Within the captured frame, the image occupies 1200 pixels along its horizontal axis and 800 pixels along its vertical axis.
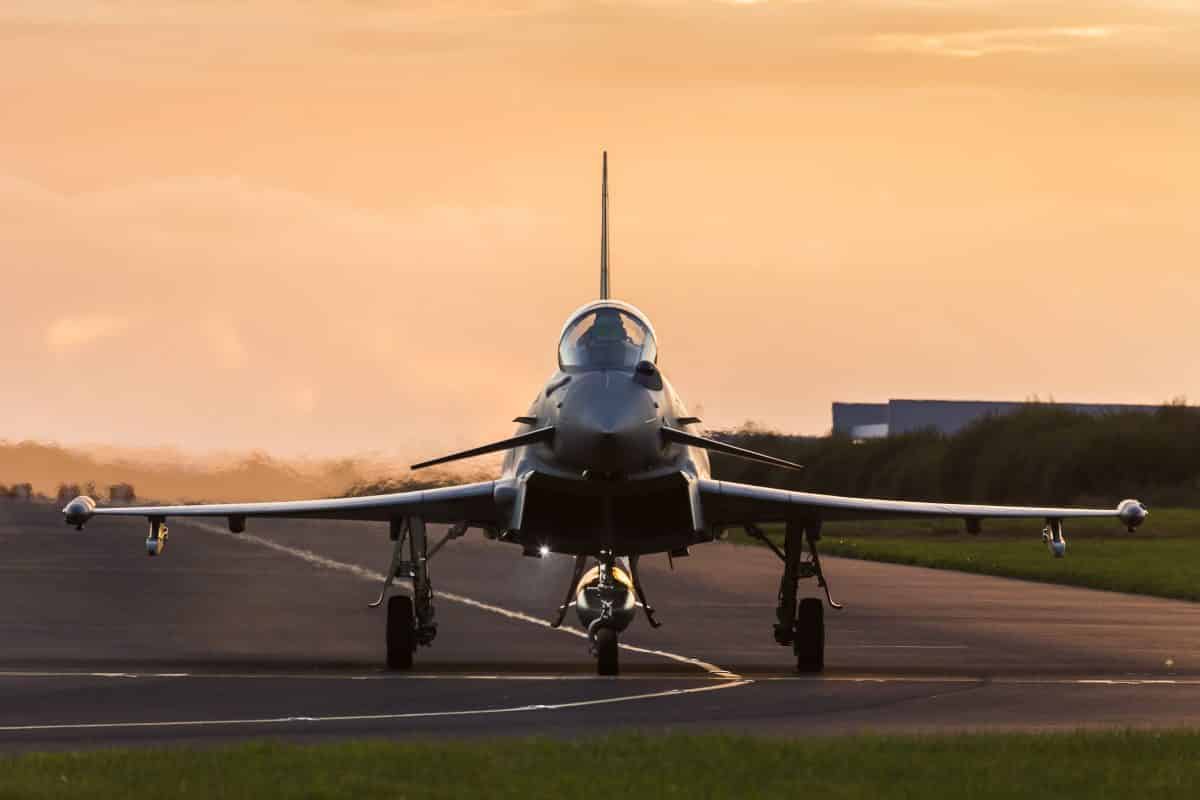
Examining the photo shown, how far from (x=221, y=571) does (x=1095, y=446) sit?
55694 millimetres

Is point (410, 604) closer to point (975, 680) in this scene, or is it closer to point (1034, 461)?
point (975, 680)

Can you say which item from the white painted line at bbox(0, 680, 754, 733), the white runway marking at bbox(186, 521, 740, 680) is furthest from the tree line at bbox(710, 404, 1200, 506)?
the white painted line at bbox(0, 680, 754, 733)

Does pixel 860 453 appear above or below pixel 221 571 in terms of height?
above

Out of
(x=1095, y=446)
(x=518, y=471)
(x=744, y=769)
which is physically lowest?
(x=744, y=769)

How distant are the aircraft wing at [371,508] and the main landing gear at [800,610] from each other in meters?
3.12

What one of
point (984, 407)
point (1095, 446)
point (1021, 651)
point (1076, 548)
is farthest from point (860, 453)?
point (1021, 651)

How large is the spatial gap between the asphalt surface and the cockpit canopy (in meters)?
3.14

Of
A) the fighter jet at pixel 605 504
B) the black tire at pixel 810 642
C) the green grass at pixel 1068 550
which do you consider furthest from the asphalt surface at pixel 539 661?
the green grass at pixel 1068 550

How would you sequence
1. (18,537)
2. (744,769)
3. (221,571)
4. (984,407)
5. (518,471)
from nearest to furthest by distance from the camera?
(744,769), (518,471), (221,571), (18,537), (984,407)

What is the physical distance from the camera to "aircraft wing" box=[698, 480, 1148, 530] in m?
24.2

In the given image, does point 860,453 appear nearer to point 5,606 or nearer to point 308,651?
point 5,606

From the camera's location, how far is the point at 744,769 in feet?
45.8

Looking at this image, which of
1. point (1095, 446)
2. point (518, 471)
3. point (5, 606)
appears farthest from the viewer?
point (1095, 446)

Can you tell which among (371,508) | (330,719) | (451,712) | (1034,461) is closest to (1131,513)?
(371,508)
